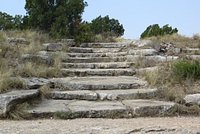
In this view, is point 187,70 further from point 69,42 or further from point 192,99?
point 69,42

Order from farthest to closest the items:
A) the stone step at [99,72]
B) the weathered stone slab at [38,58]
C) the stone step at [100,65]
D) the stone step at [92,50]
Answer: the stone step at [92,50]
the stone step at [100,65]
the weathered stone slab at [38,58]
the stone step at [99,72]

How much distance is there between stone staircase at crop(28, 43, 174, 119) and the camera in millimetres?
5875

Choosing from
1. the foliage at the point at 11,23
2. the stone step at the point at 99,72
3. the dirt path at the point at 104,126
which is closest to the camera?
the dirt path at the point at 104,126

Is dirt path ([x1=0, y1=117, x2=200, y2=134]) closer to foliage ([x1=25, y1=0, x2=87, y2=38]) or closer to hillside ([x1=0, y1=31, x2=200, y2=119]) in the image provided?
hillside ([x1=0, y1=31, x2=200, y2=119])

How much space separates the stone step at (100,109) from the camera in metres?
5.75

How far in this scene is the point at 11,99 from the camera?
18.7ft

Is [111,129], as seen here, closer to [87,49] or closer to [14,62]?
[14,62]

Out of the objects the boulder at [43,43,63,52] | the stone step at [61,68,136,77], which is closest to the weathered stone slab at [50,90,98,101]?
the stone step at [61,68,136,77]

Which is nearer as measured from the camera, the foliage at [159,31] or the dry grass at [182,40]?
the dry grass at [182,40]

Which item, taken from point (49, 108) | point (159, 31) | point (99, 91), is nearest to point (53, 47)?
point (99, 91)

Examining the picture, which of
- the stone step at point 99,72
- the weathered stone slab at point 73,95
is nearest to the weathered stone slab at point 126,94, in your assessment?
the weathered stone slab at point 73,95

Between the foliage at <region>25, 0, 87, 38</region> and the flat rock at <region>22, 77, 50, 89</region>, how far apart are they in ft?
16.1

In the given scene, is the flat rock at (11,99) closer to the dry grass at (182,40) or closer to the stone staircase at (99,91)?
the stone staircase at (99,91)

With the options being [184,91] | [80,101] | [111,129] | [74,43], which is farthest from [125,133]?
[74,43]
